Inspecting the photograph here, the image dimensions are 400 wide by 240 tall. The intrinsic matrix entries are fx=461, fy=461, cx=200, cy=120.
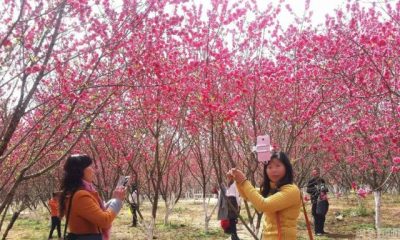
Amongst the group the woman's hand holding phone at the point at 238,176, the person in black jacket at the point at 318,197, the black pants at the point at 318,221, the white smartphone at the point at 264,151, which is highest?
the white smartphone at the point at 264,151

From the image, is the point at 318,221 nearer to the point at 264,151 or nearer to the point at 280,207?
the point at 264,151

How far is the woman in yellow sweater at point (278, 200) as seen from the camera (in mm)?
3248

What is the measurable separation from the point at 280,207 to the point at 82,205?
1450 millimetres

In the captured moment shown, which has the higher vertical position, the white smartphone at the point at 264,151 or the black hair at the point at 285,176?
the white smartphone at the point at 264,151

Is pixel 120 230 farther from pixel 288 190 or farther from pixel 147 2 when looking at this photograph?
pixel 288 190

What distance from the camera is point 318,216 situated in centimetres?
1223

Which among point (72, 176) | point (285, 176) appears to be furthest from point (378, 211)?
point (72, 176)

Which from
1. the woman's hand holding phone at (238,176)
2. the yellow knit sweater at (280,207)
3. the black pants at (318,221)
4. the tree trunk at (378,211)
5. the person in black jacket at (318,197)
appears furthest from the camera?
the tree trunk at (378,211)

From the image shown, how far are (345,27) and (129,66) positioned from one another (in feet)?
15.4

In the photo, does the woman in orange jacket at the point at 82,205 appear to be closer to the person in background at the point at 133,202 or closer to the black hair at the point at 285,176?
the black hair at the point at 285,176

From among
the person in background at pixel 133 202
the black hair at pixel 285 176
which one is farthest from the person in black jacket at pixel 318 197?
the black hair at pixel 285 176

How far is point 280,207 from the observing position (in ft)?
10.7

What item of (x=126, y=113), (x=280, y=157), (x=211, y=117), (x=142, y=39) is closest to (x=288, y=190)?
(x=280, y=157)

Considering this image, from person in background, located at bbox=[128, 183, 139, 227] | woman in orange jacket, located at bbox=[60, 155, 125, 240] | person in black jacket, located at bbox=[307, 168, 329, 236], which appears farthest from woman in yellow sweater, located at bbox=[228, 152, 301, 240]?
person in black jacket, located at bbox=[307, 168, 329, 236]
